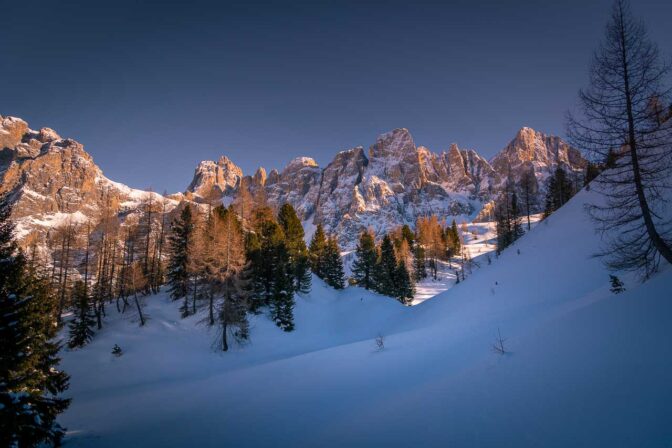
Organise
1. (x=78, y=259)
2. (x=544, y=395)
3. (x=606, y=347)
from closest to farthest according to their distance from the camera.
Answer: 1. (x=544, y=395)
2. (x=606, y=347)
3. (x=78, y=259)

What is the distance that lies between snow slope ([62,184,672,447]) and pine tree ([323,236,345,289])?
2224 centimetres

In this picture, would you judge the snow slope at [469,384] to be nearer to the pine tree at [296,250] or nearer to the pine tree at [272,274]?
the pine tree at [272,274]

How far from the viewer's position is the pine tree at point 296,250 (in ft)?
117

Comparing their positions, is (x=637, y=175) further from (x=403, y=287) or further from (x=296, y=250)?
(x=403, y=287)

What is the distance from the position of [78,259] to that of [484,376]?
137ft

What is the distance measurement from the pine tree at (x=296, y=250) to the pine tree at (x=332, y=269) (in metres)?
5.82

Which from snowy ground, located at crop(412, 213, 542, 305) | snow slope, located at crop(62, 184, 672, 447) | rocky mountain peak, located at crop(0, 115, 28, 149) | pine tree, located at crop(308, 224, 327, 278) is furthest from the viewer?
rocky mountain peak, located at crop(0, 115, 28, 149)

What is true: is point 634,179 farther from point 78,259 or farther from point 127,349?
point 78,259

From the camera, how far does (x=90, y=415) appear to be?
1364 cm

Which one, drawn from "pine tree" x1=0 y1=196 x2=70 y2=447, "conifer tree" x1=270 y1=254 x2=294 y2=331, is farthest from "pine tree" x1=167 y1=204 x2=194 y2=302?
"pine tree" x1=0 y1=196 x2=70 y2=447

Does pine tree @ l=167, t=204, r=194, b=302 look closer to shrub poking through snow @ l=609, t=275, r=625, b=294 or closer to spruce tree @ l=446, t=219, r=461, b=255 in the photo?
shrub poking through snow @ l=609, t=275, r=625, b=294

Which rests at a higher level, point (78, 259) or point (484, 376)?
point (78, 259)

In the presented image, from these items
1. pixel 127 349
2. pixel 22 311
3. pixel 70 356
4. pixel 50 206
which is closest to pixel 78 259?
pixel 70 356

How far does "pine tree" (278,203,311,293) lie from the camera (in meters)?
35.8
